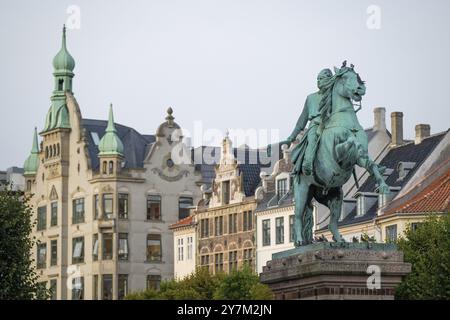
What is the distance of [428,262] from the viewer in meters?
67.9

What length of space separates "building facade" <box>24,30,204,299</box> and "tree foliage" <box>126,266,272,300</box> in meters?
19.4

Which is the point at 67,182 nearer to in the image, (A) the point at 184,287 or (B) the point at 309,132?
(A) the point at 184,287

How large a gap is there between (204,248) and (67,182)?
16565 mm

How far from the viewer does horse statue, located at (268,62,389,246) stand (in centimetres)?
3659

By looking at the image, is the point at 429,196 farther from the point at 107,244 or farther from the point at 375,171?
the point at 375,171

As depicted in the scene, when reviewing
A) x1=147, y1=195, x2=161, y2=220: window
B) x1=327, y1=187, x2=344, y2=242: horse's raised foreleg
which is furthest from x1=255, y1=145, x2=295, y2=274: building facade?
x1=327, y1=187, x2=344, y2=242: horse's raised foreleg

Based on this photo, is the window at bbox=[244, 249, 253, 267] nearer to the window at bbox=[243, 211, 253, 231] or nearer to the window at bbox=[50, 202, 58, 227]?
the window at bbox=[243, 211, 253, 231]

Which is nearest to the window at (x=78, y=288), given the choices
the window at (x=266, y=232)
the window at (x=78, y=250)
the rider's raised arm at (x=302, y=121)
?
the window at (x=78, y=250)

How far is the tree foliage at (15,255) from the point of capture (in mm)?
71312

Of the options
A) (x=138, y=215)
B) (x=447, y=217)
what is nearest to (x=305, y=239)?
(x=447, y=217)

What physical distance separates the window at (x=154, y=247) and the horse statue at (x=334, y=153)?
274ft

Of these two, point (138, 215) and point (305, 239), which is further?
point (138, 215)
